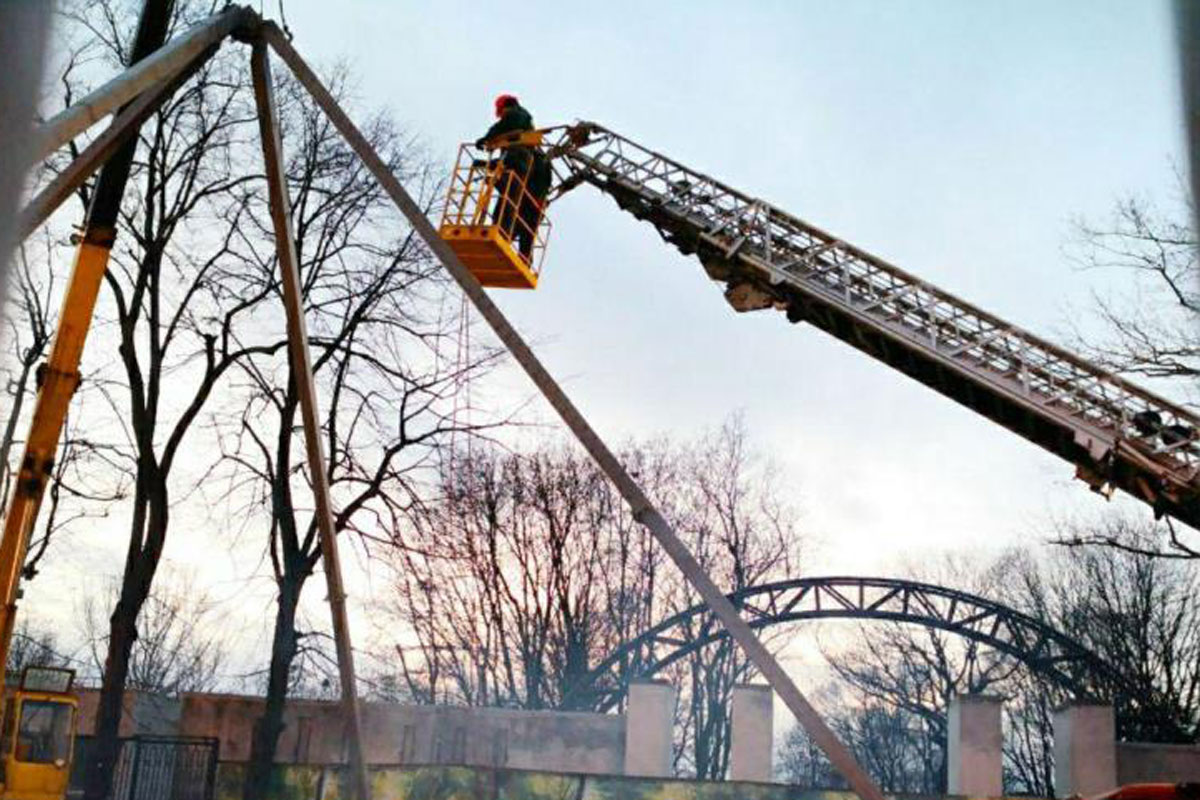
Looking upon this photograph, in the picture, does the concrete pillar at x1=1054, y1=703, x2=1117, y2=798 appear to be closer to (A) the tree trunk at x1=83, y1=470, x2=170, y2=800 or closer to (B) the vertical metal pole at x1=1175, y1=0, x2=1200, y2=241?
(A) the tree trunk at x1=83, y1=470, x2=170, y2=800

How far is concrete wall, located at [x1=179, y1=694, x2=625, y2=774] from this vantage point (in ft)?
102

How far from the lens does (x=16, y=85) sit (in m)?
1.65

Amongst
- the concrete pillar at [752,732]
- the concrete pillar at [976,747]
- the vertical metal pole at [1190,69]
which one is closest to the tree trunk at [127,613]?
the concrete pillar at [752,732]

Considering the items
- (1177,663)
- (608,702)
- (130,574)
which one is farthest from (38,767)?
(1177,663)

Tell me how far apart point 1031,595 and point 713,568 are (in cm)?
1821

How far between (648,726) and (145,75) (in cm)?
2315

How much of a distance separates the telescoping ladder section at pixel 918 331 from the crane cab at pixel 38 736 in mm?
11329

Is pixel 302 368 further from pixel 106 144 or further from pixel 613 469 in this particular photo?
pixel 613 469

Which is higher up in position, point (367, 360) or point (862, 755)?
point (367, 360)

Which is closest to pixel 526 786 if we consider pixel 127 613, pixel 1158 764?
pixel 127 613

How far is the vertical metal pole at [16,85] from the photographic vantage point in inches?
64.4

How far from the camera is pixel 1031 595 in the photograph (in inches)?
2186

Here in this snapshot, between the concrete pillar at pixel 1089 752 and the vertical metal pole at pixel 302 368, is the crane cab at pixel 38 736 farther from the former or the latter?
the concrete pillar at pixel 1089 752

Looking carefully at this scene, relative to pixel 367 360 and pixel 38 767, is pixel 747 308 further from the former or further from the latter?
pixel 38 767
